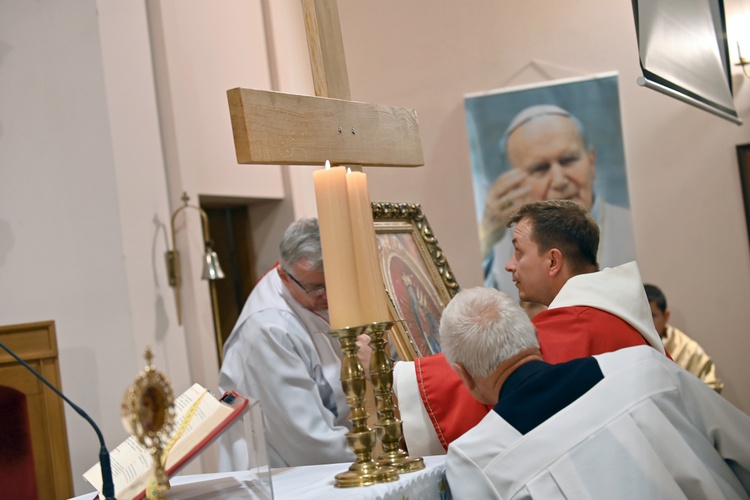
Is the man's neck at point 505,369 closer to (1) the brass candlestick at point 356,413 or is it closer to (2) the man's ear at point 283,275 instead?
(1) the brass candlestick at point 356,413

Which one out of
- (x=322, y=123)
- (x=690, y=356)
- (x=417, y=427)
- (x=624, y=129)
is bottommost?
(x=690, y=356)

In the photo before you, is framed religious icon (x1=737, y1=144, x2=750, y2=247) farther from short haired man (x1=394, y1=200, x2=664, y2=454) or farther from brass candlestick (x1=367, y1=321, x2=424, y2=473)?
brass candlestick (x1=367, y1=321, x2=424, y2=473)

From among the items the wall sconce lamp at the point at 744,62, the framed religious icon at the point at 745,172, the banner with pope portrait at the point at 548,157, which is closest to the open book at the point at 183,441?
the banner with pope portrait at the point at 548,157

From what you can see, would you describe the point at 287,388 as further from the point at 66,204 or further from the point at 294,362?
the point at 66,204

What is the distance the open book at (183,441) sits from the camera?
1.77m

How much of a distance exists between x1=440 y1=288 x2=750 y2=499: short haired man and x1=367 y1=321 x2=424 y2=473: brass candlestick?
14cm

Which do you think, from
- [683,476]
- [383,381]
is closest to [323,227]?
[383,381]

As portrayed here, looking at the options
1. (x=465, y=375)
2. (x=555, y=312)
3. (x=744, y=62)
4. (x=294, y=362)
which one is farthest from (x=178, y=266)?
(x=744, y=62)

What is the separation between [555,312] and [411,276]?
3.24ft

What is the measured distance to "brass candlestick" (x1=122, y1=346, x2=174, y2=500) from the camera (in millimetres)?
1395

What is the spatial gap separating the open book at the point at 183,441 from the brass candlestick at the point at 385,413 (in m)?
0.35

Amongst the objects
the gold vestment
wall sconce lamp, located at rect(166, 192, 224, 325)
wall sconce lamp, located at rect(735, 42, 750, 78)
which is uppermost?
wall sconce lamp, located at rect(735, 42, 750, 78)

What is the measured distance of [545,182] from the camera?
278 inches

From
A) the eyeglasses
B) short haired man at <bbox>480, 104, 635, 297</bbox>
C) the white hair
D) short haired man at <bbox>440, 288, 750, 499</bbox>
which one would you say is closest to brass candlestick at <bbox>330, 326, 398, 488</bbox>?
short haired man at <bbox>440, 288, 750, 499</bbox>
